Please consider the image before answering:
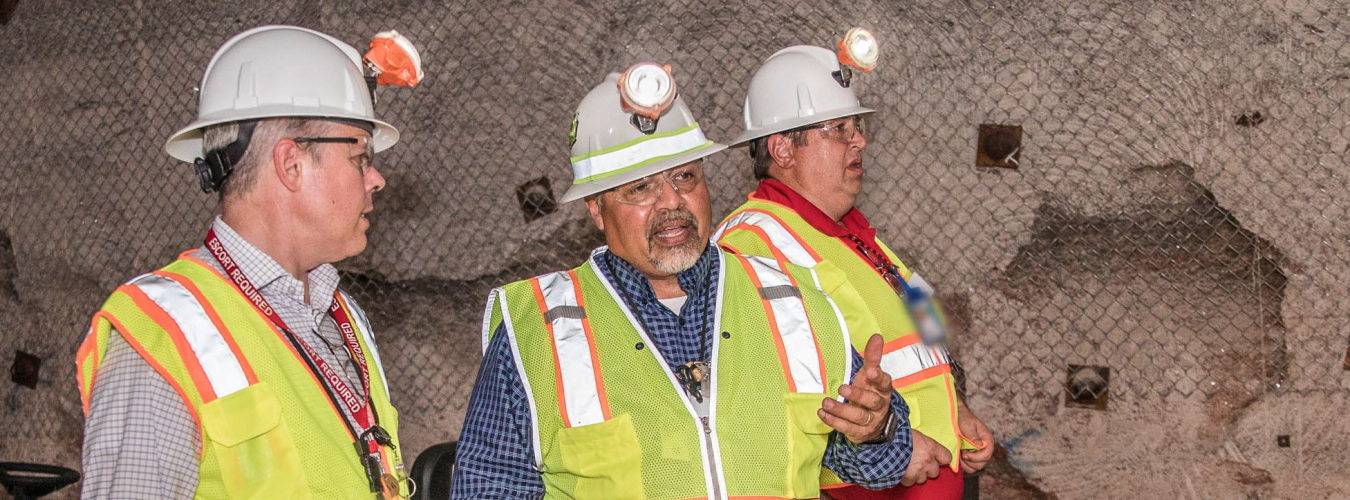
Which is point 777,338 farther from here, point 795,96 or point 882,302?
point 795,96

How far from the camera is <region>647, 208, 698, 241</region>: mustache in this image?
9.19ft

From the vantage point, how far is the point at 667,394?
2549mm

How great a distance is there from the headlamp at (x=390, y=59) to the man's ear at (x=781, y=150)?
1.51 meters

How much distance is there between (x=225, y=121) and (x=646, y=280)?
104 centimetres

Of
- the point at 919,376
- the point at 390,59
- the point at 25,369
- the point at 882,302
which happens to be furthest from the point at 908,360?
the point at 25,369

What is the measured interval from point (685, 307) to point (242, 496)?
113 centimetres

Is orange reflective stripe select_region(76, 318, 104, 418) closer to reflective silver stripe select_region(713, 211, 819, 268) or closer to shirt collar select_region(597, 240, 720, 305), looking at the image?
shirt collar select_region(597, 240, 720, 305)

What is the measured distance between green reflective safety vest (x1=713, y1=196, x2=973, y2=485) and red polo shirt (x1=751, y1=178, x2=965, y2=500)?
0.05m

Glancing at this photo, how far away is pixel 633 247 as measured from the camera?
2.82m

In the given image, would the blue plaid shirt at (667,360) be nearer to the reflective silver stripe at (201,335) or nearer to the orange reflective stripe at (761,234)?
the orange reflective stripe at (761,234)

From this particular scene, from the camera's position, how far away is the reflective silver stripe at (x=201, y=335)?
6.59 ft

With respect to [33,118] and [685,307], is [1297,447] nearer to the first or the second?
[685,307]

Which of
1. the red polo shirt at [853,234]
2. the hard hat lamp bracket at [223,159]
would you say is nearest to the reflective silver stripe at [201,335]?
the hard hat lamp bracket at [223,159]

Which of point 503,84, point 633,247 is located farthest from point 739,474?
point 503,84
